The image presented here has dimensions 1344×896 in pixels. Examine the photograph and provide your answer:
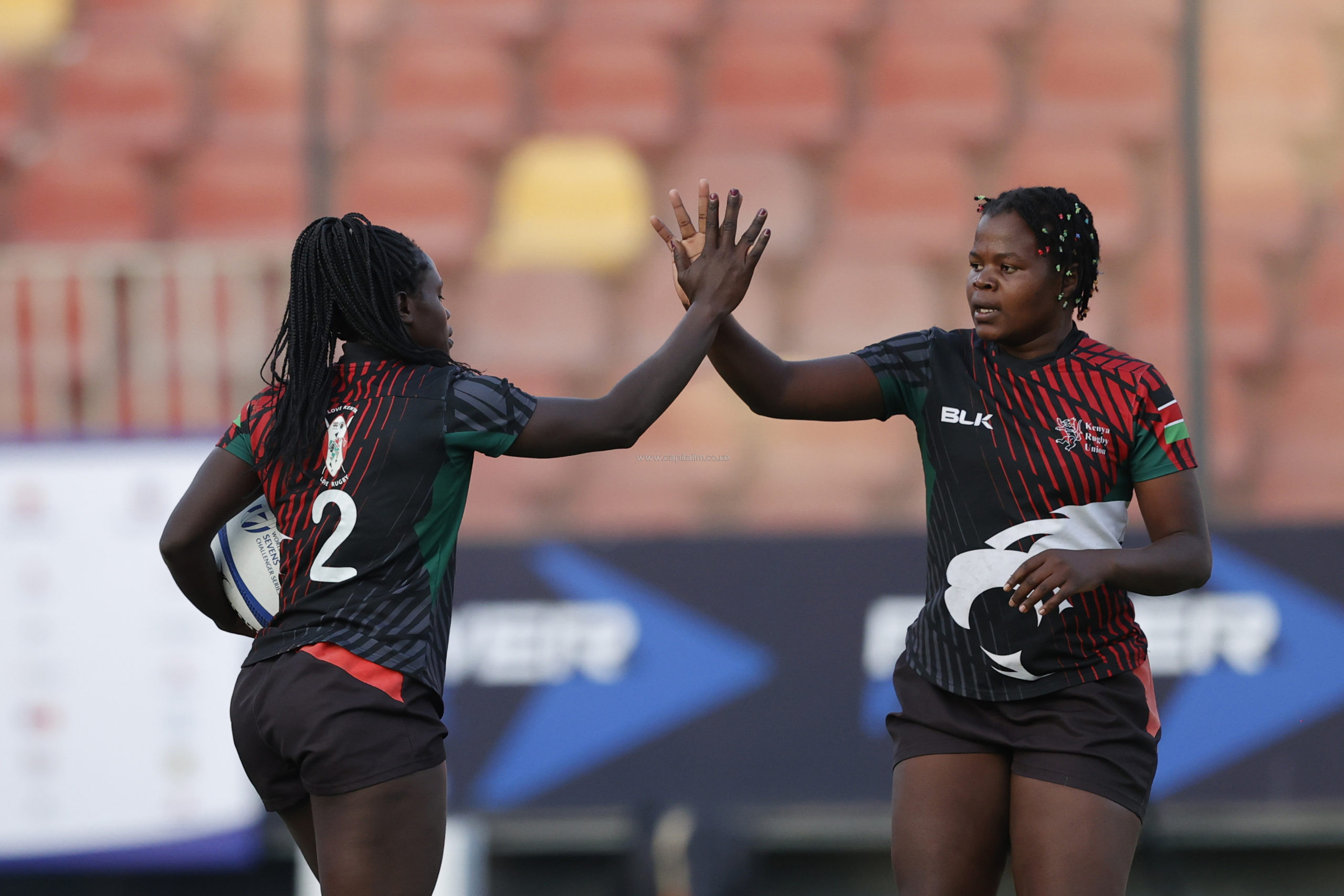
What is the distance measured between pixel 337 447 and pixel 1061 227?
4.43ft

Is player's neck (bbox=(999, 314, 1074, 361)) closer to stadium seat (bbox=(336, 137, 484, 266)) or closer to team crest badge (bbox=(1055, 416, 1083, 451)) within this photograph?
team crest badge (bbox=(1055, 416, 1083, 451))

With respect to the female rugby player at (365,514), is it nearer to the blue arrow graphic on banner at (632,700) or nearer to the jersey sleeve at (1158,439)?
the jersey sleeve at (1158,439)

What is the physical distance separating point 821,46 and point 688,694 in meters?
2.43

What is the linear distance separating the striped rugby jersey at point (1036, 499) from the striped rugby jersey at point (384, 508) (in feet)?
2.63

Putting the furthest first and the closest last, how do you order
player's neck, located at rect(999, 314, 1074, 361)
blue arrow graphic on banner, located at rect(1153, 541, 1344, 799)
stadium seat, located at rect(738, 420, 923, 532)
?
stadium seat, located at rect(738, 420, 923, 532)
blue arrow graphic on banner, located at rect(1153, 541, 1344, 799)
player's neck, located at rect(999, 314, 1074, 361)

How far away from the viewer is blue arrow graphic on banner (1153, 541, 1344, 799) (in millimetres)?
4457

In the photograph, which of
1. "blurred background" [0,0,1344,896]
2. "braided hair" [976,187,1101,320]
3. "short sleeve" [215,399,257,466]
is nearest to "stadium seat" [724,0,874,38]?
"blurred background" [0,0,1344,896]

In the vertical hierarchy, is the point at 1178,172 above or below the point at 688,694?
above

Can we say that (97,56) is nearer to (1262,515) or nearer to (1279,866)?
(1262,515)

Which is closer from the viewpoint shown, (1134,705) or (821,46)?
(1134,705)

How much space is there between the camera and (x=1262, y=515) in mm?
4680

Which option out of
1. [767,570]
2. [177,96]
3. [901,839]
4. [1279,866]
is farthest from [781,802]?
[177,96]

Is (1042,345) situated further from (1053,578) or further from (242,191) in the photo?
(242,191)

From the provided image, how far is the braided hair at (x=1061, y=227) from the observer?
2576mm
